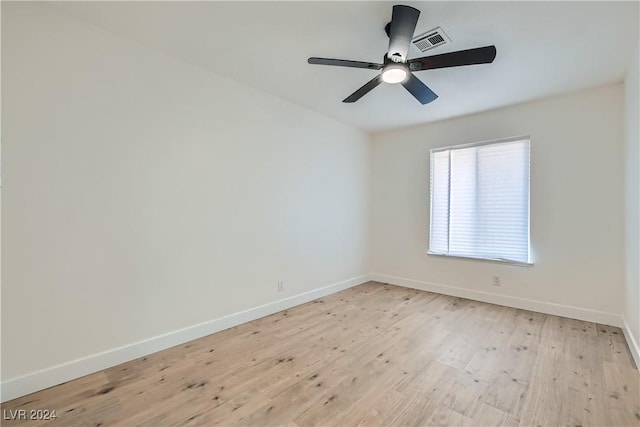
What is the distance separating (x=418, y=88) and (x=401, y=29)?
0.65 metres

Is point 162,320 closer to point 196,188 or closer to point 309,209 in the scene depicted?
point 196,188

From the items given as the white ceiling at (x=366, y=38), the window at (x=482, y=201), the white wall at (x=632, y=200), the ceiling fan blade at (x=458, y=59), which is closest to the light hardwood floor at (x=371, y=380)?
the white wall at (x=632, y=200)

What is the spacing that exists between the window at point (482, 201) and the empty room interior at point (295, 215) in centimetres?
3

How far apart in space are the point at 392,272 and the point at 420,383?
2699 mm

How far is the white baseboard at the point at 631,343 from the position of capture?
86.1 inches

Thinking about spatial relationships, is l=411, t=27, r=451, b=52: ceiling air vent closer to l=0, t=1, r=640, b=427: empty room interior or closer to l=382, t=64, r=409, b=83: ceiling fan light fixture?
l=0, t=1, r=640, b=427: empty room interior

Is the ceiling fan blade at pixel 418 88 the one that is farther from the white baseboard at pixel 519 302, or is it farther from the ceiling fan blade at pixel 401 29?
the white baseboard at pixel 519 302

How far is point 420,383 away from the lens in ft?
6.50

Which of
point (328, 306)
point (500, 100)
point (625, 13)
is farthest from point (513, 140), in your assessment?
point (328, 306)

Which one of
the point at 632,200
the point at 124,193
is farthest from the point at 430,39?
the point at 124,193

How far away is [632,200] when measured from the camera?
8.11 feet

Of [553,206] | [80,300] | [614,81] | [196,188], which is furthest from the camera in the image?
[553,206]

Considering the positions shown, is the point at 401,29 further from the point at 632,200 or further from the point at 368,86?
the point at 632,200

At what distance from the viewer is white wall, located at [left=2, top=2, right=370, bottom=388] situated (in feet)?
6.07
